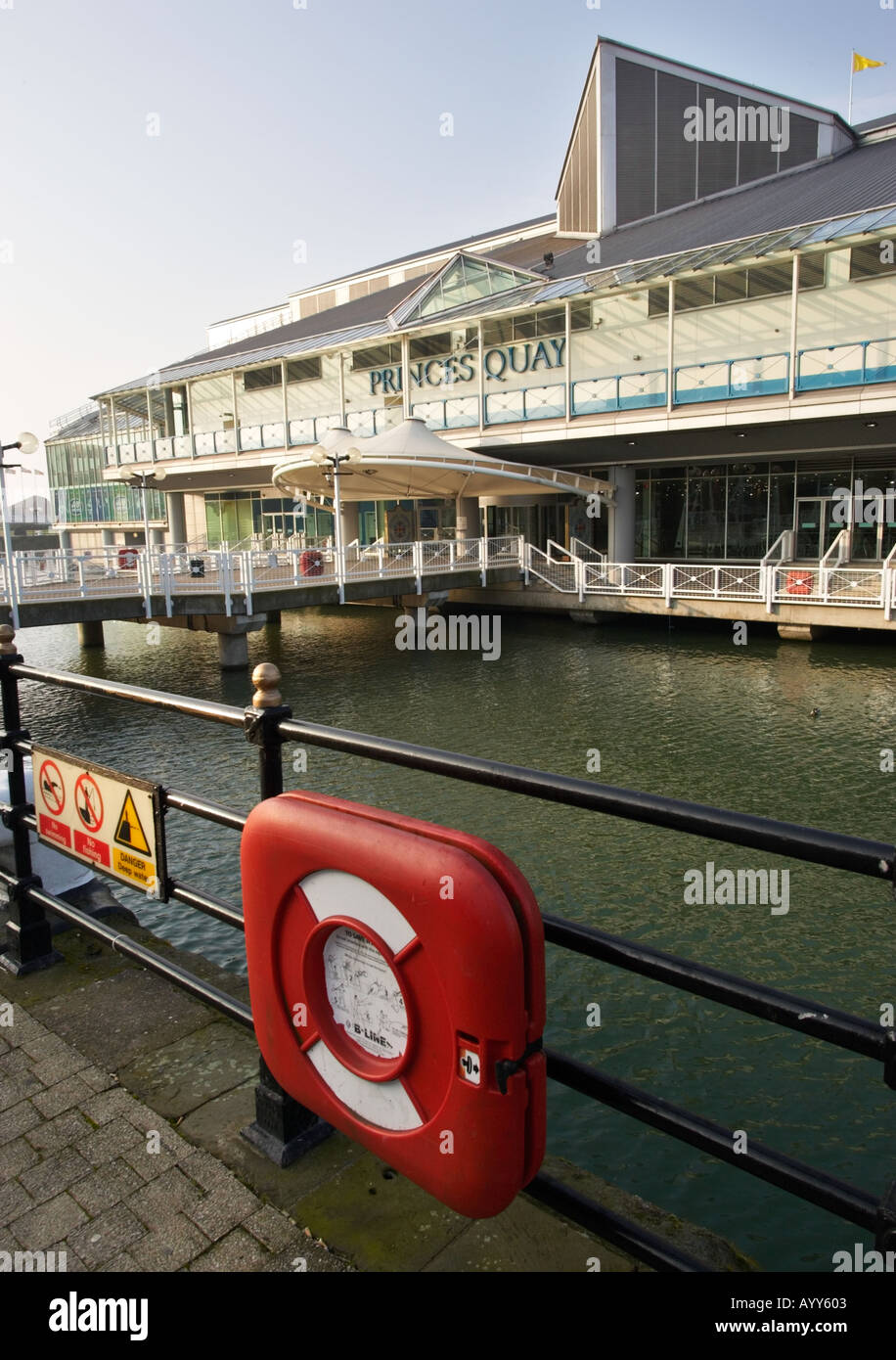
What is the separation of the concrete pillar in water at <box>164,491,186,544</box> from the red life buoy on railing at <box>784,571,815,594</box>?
108 feet

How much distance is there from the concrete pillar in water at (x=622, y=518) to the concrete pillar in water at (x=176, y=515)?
82.4ft

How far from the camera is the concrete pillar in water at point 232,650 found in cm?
1988

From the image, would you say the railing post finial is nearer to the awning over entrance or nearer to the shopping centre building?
the awning over entrance

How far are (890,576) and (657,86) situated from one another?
90.2 ft

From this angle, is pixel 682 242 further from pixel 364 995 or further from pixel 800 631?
pixel 364 995

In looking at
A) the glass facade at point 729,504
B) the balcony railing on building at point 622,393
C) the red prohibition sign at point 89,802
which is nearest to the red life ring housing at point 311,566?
the balcony railing on building at point 622,393

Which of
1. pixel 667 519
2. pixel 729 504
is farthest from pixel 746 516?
pixel 667 519

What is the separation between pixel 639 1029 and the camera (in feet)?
18.9

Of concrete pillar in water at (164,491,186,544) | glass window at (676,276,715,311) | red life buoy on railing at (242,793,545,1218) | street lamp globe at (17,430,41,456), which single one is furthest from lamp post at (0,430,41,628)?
concrete pillar in water at (164,491,186,544)

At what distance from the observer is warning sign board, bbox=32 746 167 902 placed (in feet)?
9.95

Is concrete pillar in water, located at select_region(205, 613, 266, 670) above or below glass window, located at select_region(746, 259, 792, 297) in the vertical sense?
below

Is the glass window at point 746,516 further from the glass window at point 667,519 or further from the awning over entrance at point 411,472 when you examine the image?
the awning over entrance at point 411,472

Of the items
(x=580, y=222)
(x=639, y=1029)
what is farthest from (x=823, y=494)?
(x=639, y=1029)
